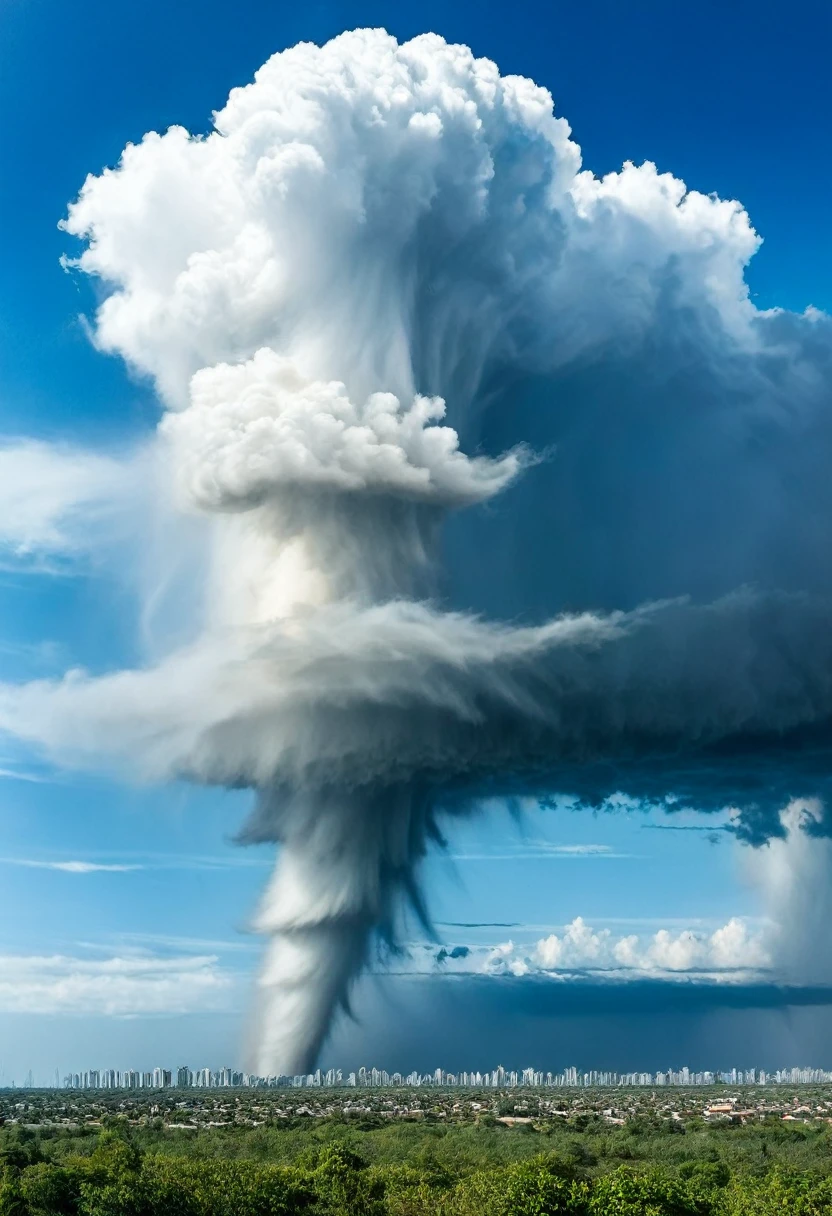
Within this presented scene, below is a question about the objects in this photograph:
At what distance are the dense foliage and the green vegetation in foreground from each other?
15 centimetres

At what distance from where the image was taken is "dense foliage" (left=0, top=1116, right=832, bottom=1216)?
71.4 meters

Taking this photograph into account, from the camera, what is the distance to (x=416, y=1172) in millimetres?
89125

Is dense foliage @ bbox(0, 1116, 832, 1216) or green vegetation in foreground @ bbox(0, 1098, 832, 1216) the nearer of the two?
dense foliage @ bbox(0, 1116, 832, 1216)

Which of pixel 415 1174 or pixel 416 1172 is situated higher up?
pixel 416 1172

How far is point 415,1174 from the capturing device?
87250mm

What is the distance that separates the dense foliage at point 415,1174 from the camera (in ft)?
234

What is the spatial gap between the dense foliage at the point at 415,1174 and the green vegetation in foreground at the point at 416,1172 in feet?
0.48

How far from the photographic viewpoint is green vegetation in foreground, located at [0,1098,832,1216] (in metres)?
71.6

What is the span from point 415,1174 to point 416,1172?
2.01 metres

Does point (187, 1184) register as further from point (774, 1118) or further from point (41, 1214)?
point (774, 1118)

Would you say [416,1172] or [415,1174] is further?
[416,1172]

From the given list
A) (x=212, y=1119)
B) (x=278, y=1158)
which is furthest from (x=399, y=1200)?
(x=212, y=1119)

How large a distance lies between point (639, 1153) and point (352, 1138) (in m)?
30.5

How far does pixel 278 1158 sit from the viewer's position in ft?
376
